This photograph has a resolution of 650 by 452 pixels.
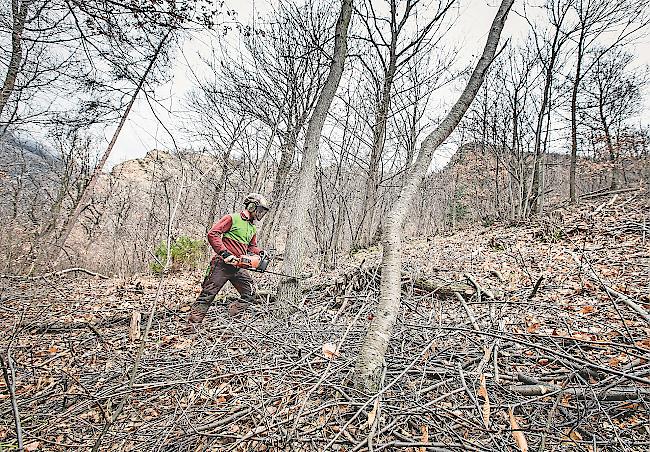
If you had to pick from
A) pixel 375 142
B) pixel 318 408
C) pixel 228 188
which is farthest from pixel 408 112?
pixel 318 408

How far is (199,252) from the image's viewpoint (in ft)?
33.0

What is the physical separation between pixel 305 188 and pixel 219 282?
1737mm

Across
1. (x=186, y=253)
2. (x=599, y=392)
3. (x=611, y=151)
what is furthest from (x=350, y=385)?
(x=611, y=151)

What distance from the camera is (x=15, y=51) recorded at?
17.6ft

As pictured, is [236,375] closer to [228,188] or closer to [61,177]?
[228,188]

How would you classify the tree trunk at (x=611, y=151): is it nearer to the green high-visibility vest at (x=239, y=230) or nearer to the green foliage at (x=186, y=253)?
the green high-visibility vest at (x=239, y=230)

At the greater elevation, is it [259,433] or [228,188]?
[228,188]

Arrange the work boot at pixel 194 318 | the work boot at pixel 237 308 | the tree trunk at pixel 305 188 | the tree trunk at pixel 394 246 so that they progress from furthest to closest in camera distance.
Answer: the work boot at pixel 237 308 < the work boot at pixel 194 318 < the tree trunk at pixel 305 188 < the tree trunk at pixel 394 246

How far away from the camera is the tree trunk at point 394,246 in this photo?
7.16 ft

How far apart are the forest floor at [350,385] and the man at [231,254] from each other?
1.07 ft

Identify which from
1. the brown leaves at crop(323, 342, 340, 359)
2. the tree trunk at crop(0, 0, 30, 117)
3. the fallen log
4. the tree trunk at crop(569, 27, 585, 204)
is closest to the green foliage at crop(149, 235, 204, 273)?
the tree trunk at crop(0, 0, 30, 117)

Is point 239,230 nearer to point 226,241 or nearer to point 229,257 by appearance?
point 226,241

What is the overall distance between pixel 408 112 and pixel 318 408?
1036cm

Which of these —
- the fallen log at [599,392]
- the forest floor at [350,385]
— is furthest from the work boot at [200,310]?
the fallen log at [599,392]
